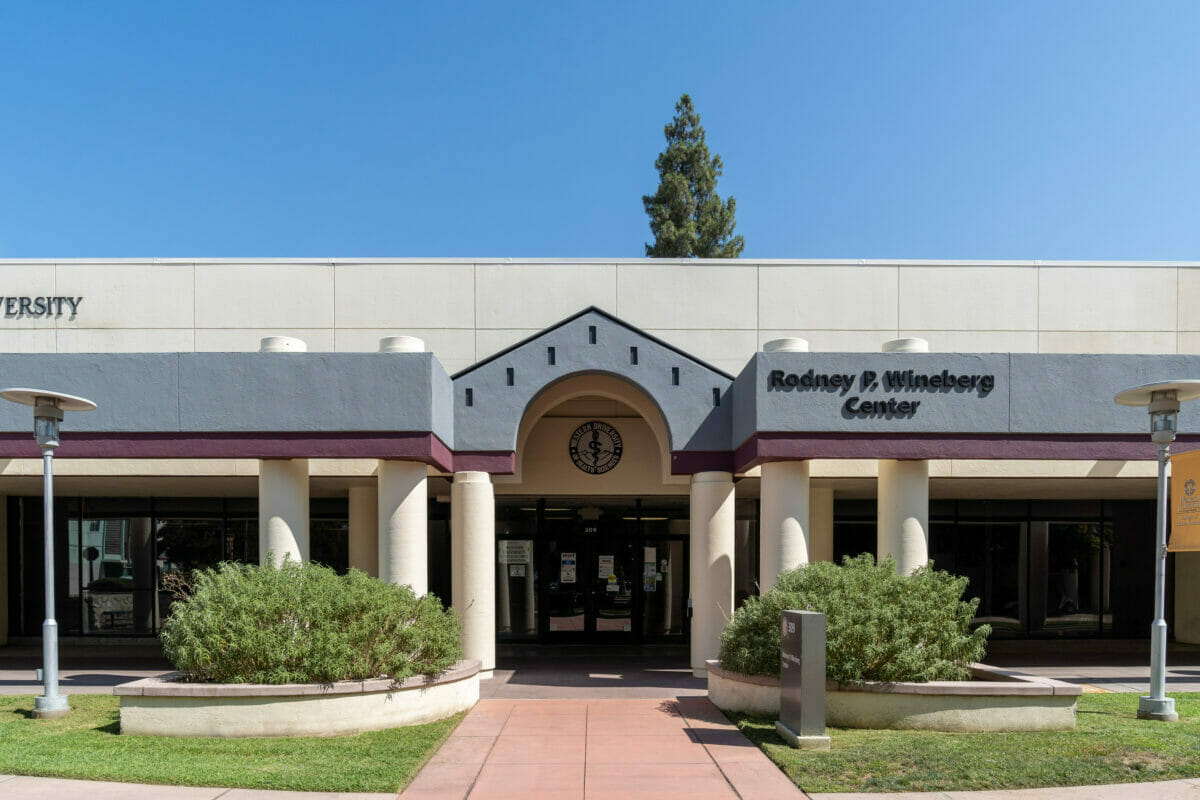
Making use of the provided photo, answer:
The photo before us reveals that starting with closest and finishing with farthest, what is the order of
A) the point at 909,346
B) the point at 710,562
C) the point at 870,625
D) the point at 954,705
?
1. the point at 954,705
2. the point at 870,625
3. the point at 909,346
4. the point at 710,562

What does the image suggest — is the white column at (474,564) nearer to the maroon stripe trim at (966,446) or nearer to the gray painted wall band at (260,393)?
the gray painted wall band at (260,393)

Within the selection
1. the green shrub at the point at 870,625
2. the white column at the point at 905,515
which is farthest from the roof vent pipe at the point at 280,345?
the white column at the point at 905,515

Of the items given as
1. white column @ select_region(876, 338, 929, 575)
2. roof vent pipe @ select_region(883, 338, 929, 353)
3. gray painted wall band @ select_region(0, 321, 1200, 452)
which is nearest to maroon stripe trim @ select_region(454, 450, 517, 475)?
gray painted wall band @ select_region(0, 321, 1200, 452)

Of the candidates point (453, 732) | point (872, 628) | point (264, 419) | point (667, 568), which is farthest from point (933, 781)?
point (667, 568)

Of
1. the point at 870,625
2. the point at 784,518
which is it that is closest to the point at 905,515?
the point at 784,518

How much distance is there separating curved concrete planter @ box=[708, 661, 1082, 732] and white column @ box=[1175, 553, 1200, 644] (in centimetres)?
1289

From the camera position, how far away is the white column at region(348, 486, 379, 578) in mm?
17531

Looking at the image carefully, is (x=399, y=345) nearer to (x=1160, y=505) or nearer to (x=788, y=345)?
(x=788, y=345)

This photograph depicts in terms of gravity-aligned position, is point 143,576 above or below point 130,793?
below

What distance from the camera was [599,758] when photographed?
9.43 meters

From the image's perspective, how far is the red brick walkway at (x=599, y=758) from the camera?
26.8 feet

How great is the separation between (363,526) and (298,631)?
23.4 ft

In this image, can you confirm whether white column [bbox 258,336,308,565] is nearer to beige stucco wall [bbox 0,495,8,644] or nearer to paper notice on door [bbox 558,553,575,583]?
paper notice on door [bbox 558,553,575,583]

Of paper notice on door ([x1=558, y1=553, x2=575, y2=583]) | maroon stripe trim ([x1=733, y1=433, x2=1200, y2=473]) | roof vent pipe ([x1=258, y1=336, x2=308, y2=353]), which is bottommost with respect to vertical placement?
paper notice on door ([x1=558, y1=553, x2=575, y2=583])
